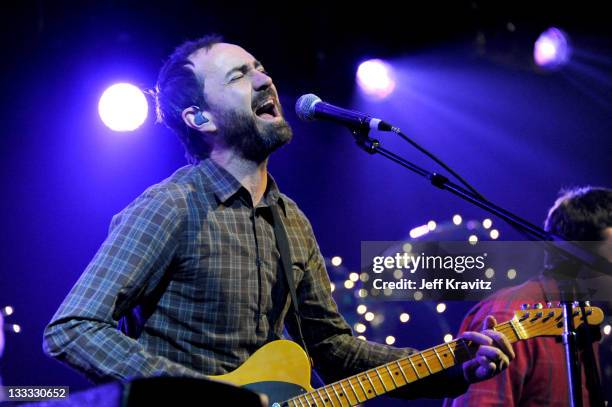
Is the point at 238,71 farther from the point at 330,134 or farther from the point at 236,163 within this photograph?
the point at 330,134

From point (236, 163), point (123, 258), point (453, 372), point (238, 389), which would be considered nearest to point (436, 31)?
point (236, 163)

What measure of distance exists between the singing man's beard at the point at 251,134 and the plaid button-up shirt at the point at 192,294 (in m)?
0.15

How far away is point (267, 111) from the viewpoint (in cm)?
299

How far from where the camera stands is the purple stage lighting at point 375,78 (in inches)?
214

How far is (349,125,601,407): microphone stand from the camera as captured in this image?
2.27 m

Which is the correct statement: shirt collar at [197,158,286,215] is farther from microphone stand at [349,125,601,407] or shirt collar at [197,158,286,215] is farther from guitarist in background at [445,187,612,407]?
guitarist in background at [445,187,612,407]

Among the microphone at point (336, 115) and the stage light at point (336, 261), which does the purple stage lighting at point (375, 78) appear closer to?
the stage light at point (336, 261)

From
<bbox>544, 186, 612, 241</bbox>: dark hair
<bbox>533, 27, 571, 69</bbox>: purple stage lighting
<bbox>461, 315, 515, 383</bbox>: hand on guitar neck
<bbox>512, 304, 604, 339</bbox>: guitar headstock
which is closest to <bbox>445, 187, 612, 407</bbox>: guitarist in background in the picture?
<bbox>544, 186, 612, 241</bbox>: dark hair

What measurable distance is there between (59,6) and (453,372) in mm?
3635

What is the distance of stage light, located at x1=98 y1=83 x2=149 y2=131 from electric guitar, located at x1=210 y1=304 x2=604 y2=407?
2776mm

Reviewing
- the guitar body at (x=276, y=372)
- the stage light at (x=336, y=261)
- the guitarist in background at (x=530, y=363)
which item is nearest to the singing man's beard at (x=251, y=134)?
the guitar body at (x=276, y=372)

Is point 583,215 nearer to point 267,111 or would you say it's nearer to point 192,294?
point 267,111

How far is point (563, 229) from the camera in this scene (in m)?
3.90

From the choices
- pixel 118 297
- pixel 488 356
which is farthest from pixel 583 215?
pixel 118 297
